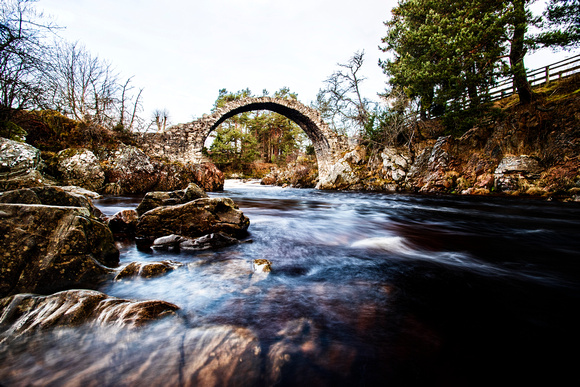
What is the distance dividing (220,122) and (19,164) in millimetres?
11015

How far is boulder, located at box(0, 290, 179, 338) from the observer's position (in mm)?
1408

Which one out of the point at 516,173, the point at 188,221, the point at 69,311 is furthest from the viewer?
the point at 516,173

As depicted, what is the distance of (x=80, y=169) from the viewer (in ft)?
28.6

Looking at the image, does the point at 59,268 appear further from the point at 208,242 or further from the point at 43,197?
the point at 43,197

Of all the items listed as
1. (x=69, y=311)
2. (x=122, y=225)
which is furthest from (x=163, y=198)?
(x=69, y=311)

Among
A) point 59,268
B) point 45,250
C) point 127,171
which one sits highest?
point 127,171

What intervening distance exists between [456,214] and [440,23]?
9.90 metres

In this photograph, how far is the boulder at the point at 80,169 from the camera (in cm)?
841

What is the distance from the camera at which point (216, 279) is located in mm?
2242

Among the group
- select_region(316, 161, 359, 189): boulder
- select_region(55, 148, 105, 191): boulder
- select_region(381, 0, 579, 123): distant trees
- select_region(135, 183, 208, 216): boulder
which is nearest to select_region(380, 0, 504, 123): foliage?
select_region(381, 0, 579, 123): distant trees

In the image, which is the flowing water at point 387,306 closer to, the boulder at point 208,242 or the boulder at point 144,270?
the boulder at point 144,270

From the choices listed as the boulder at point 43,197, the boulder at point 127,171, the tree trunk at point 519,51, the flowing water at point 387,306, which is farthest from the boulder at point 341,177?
the boulder at point 43,197

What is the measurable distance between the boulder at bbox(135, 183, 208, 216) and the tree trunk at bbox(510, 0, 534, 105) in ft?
43.4

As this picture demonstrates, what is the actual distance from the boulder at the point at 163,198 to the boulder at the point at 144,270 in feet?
6.89
